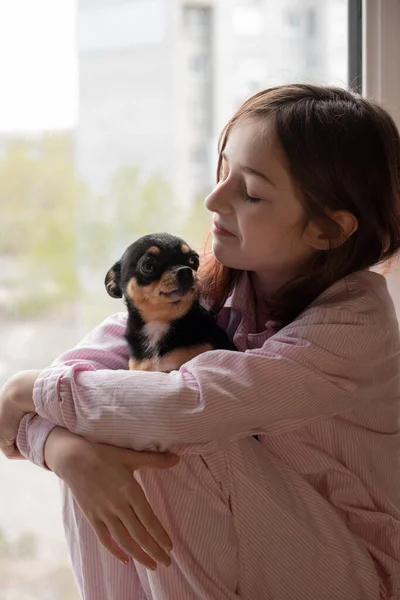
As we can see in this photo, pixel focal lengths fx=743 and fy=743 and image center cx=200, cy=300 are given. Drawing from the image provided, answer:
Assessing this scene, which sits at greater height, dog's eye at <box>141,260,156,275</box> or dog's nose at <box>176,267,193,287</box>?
dog's eye at <box>141,260,156,275</box>

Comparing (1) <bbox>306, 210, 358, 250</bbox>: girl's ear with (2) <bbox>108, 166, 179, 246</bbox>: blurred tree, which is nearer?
(1) <bbox>306, 210, 358, 250</bbox>: girl's ear

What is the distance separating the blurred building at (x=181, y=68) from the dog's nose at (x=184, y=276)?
539 millimetres

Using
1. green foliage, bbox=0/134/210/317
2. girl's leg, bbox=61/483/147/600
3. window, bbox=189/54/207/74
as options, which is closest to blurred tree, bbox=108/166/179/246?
green foliage, bbox=0/134/210/317

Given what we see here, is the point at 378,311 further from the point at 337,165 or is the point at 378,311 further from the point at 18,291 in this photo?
the point at 18,291

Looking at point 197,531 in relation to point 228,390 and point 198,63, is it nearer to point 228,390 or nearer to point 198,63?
point 228,390

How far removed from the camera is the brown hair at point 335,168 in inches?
45.0

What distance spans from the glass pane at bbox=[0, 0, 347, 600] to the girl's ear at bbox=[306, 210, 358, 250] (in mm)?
487

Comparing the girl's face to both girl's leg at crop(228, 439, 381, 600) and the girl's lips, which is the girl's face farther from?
girl's leg at crop(228, 439, 381, 600)

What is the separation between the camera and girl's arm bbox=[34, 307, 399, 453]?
103cm

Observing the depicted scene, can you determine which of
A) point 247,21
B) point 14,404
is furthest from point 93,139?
point 14,404

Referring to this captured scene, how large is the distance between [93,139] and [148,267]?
0.55 metres

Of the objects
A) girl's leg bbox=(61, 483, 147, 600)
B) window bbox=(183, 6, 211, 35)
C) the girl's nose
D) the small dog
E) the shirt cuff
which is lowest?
girl's leg bbox=(61, 483, 147, 600)

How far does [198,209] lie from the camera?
1.65 meters

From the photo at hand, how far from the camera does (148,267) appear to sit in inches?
43.8
